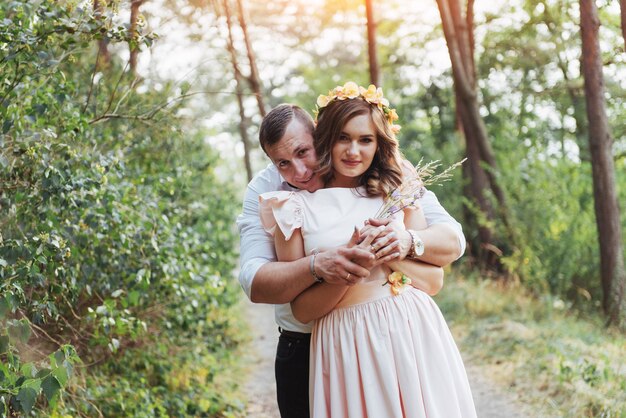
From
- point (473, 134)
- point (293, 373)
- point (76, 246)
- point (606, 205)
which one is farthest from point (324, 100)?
point (473, 134)

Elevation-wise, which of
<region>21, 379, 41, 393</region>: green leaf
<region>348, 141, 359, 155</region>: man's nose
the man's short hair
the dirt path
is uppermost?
the man's short hair

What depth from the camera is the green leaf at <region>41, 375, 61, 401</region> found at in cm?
271

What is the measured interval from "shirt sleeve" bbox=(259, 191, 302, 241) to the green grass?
9.71 ft

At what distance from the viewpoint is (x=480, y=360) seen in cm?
733

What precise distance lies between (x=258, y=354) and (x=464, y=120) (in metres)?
5.14

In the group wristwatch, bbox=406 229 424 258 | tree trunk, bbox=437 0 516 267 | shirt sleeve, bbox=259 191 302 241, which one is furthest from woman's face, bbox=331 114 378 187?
tree trunk, bbox=437 0 516 267

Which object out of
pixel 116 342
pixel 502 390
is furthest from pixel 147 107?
pixel 502 390

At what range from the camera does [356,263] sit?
2.50 meters

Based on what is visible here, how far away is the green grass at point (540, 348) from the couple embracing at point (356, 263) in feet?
8.24

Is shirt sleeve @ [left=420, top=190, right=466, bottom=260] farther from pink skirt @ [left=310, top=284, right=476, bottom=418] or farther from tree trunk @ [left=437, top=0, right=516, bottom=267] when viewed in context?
tree trunk @ [left=437, top=0, right=516, bottom=267]

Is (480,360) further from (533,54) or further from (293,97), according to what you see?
(293,97)

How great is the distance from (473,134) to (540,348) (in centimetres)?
515

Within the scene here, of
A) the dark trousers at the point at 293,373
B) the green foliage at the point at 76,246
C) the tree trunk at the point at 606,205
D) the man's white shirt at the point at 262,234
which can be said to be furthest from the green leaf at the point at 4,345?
the tree trunk at the point at 606,205

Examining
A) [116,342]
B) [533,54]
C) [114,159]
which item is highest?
[533,54]
